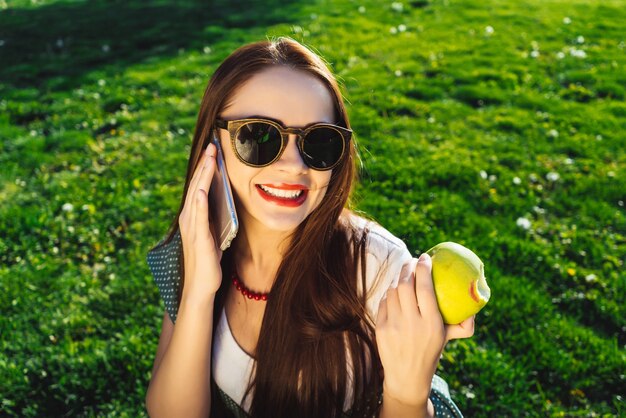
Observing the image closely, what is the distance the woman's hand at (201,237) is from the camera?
2.02 m

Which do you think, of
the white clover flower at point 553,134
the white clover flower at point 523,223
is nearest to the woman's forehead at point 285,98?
the white clover flower at point 523,223

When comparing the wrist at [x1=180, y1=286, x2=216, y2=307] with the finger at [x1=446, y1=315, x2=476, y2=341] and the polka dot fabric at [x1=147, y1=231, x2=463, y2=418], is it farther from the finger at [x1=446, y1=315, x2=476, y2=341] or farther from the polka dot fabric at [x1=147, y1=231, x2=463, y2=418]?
the finger at [x1=446, y1=315, x2=476, y2=341]

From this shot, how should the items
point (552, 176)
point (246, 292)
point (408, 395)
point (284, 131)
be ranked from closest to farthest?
point (408, 395) → point (284, 131) → point (246, 292) → point (552, 176)

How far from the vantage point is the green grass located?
3084 millimetres

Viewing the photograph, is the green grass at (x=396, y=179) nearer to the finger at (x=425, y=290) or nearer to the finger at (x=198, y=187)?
the finger at (x=198, y=187)

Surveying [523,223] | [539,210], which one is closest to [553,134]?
[539,210]

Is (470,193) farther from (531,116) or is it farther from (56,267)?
(56,267)

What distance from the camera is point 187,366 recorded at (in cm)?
211

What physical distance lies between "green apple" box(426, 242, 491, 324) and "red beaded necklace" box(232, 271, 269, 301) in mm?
803

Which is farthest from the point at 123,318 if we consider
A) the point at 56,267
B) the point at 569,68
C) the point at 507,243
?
the point at 569,68

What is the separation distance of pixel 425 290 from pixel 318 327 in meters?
0.73

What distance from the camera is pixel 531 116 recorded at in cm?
582

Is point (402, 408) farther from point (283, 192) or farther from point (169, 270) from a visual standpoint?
point (169, 270)

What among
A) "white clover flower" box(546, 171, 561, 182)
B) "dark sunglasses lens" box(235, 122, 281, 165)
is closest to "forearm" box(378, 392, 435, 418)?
"dark sunglasses lens" box(235, 122, 281, 165)
